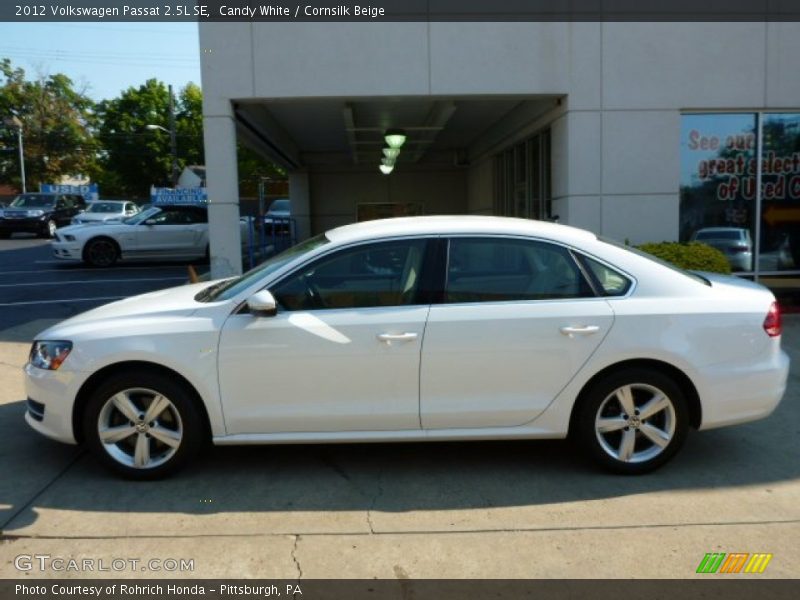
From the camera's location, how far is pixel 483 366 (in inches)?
169

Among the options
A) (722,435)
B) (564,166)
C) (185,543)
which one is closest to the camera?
(185,543)

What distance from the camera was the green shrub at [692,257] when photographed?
8344 mm

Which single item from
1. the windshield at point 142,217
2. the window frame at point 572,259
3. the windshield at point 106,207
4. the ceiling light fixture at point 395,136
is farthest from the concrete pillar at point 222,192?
the windshield at point 106,207

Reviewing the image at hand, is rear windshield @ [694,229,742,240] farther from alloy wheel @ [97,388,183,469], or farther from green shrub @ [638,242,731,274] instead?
alloy wheel @ [97,388,183,469]

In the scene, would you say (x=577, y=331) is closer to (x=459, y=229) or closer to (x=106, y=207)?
(x=459, y=229)

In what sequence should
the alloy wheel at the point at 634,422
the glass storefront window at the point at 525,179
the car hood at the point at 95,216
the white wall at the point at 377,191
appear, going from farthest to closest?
the car hood at the point at 95,216, the white wall at the point at 377,191, the glass storefront window at the point at 525,179, the alloy wheel at the point at 634,422

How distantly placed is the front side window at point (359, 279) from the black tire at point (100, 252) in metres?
14.3

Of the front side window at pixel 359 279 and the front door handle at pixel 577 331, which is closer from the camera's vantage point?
the front door handle at pixel 577 331

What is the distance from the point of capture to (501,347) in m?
4.27
